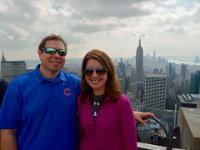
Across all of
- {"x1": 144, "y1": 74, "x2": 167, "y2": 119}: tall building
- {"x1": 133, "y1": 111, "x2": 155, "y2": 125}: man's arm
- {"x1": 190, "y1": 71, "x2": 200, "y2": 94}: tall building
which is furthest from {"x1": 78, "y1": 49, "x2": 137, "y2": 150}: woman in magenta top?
{"x1": 190, "y1": 71, "x2": 200, "y2": 94}: tall building

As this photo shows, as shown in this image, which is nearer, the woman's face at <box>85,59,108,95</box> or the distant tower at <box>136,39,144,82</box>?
the woman's face at <box>85,59,108,95</box>

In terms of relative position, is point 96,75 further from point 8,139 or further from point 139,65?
point 139,65

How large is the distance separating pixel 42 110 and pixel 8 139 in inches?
12.8

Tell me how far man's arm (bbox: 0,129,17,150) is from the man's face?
0.49m

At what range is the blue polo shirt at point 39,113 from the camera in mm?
1590

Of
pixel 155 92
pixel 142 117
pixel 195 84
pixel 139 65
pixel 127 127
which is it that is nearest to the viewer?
pixel 127 127

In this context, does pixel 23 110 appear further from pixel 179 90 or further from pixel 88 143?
pixel 179 90

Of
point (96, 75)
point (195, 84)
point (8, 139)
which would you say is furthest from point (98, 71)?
point (195, 84)

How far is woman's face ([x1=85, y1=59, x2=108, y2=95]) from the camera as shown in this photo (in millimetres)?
A: 1673

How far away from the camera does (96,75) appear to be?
65.7 inches

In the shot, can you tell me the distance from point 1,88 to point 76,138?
2.62ft

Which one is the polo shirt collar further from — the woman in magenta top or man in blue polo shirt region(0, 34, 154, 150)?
the woman in magenta top

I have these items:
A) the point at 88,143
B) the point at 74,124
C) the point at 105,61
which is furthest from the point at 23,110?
the point at 105,61

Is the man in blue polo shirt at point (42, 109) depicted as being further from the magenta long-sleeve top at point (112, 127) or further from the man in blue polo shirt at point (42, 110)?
the magenta long-sleeve top at point (112, 127)
